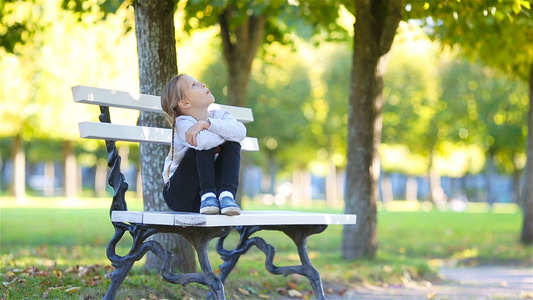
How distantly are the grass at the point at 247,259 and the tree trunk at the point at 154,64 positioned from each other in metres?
0.74

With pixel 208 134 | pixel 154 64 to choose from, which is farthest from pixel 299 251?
pixel 154 64

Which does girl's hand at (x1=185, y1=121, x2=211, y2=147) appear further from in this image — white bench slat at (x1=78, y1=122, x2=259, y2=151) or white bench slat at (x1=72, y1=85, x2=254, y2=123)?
white bench slat at (x1=72, y1=85, x2=254, y2=123)

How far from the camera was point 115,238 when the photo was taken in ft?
15.2

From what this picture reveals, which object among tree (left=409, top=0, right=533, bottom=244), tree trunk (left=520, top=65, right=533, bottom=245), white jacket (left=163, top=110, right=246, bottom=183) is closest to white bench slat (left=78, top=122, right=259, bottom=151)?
white jacket (left=163, top=110, right=246, bottom=183)

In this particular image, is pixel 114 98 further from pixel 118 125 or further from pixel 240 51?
pixel 240 51

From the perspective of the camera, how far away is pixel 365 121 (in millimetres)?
8602

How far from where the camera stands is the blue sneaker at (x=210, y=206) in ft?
13.7

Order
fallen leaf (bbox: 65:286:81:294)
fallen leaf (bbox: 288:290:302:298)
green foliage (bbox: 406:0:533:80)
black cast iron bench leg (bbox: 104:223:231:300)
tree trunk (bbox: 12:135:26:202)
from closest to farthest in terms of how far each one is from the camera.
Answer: black cast iron bench leg (bbox: 104:223:231:300) < fallen leaf (bbox: 65:286:81:294) < fallen leaf (bbox: 288:290:302:298) < green foliage (bbox: 406:0:533:80) < tree trunk (bbox: 12:135:26:202)

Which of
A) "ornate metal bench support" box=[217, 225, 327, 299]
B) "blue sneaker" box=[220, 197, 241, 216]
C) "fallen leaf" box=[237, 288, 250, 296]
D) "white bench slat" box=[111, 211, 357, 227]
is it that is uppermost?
"blue sneaker" box=[220, 197, 241, 216]

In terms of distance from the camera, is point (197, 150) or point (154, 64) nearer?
point (197, 150)

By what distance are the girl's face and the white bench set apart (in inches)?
19.4

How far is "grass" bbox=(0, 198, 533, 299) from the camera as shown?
17.7ft

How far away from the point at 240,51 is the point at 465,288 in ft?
18.0

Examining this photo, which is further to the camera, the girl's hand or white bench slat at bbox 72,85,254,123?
white bench slat at bbox 72,85,254,123
